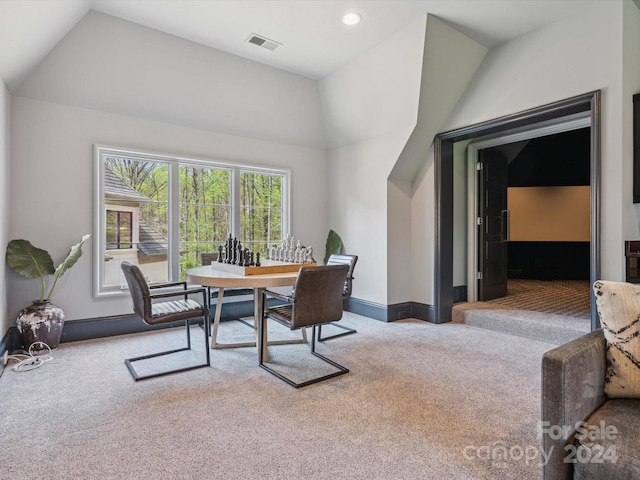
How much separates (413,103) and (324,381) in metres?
3.05

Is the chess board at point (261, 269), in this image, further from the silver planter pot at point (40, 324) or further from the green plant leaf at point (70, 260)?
the silver planter pot at point (40, 324)

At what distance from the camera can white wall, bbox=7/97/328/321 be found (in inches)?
134

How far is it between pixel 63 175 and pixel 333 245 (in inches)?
133

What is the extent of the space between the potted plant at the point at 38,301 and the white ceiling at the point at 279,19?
1.51 m

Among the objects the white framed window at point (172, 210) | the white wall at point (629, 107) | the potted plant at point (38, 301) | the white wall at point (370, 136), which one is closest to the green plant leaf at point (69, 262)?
the potted plant at point (38, 301)

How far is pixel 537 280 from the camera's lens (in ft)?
24.0

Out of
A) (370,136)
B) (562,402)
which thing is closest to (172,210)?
(370,136)

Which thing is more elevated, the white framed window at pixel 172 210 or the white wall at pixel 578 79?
the white wall at pixel 578 79

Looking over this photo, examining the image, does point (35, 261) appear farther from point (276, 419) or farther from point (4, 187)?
point (276, 419)

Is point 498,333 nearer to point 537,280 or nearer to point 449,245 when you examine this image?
point 449,245

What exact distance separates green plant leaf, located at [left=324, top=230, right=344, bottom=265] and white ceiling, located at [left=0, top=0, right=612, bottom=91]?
255cm

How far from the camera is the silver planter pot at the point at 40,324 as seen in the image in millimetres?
3207

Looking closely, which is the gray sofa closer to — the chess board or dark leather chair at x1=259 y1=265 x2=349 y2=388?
dark leather chair at x1=259 y1=265 x2=349 y2=388

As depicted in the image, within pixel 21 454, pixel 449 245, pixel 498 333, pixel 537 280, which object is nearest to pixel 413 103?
pixel 449 245
